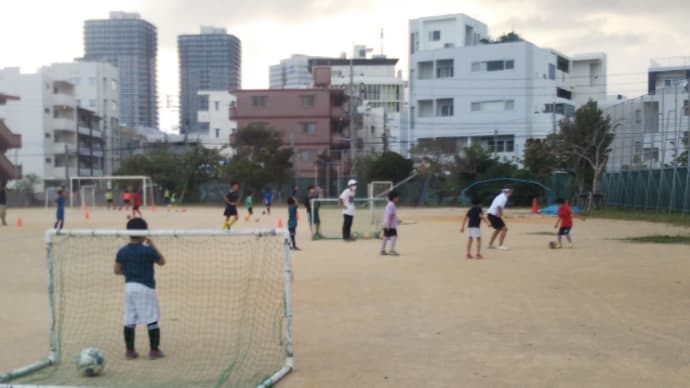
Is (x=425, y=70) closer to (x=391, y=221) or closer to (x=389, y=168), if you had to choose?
(x=389, y=168)

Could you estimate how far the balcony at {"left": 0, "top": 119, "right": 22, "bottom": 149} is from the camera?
55.4 metres

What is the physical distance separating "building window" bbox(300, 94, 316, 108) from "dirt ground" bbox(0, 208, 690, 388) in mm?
50475

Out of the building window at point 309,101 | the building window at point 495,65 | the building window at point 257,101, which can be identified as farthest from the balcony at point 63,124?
the building window at point 495,65

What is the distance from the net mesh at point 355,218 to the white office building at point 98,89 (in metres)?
65.0

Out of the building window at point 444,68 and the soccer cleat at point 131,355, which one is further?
the building window at point 444,68

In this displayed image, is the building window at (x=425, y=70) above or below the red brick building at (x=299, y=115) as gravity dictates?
above

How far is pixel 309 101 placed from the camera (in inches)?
2594

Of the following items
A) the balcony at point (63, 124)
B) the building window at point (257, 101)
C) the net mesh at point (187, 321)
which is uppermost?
the building window at point (257, 101)

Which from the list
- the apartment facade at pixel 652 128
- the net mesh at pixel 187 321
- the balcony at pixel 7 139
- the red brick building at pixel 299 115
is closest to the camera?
the net mesh at pixel 187 321

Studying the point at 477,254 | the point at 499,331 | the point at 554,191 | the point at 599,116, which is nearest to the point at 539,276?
the point at 477,254

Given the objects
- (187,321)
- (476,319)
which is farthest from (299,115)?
(476,319)

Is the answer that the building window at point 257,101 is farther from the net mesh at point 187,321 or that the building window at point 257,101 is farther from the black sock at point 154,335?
the black sock at point 154,335

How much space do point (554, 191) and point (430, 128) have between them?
17311 mm

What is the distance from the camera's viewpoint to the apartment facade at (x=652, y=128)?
3253 centimetres
